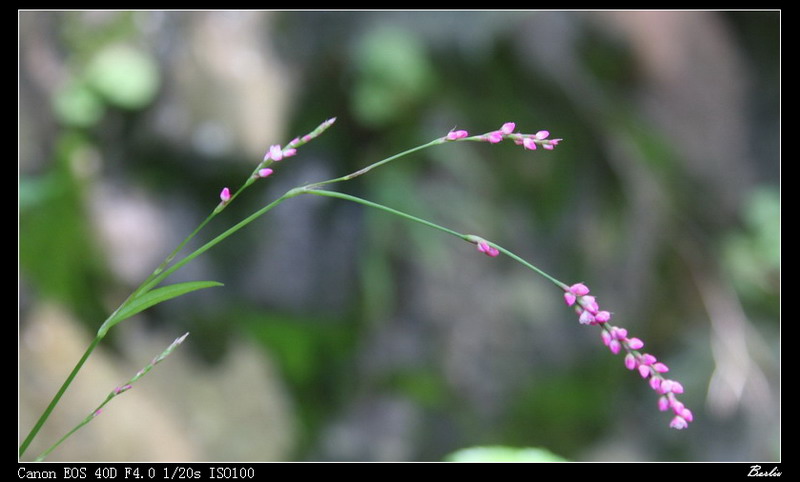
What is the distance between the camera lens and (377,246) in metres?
2.90

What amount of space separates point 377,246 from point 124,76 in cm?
122

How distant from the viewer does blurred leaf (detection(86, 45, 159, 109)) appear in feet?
8.61

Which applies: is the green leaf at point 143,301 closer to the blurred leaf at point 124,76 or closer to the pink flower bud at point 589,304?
the pink flower bud at point 589,304

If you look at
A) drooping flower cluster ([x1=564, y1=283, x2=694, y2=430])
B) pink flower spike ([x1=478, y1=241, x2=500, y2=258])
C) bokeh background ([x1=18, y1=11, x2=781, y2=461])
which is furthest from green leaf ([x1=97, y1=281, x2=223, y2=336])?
bokeh background ([x1=18, y1=11, x2=781, y2=461])

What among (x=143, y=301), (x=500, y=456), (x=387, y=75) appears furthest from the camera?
(x=387, y=75)

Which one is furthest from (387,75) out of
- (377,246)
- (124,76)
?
(124,76)

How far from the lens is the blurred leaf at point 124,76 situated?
2.62m

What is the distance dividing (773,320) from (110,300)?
10.6 ft

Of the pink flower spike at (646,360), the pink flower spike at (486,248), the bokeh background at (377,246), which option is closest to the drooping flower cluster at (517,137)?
the pink flower spike at (486,248)

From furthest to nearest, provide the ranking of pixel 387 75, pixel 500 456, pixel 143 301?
pixel 387 75
pixel 500 456
pixel 143 301

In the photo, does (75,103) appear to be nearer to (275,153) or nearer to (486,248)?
(275,153)

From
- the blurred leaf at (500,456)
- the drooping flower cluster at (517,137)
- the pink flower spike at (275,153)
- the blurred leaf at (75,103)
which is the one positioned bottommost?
the blurred leaf at (500,456)

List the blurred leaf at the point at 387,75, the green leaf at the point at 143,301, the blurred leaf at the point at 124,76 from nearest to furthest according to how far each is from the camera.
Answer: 1. the green leaf at the point at 143,301
2. the blurred leaf at the point at 124,76
3. the blurred leaf at the point at 387,75

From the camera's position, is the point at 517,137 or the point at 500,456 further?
the point at 500,456
